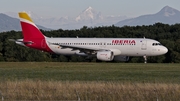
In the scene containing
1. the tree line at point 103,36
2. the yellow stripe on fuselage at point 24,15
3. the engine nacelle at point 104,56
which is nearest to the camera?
the engine nacelle at point 104,56

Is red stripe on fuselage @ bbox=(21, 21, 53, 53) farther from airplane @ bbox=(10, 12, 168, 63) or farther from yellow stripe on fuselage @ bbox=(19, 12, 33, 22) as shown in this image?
yellow stripe on fuselage @ bbox=(19, 12, 33, 22)

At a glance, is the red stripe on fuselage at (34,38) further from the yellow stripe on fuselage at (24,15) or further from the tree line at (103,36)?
the tree line at (103,36)

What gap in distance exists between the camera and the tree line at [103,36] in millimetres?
68875

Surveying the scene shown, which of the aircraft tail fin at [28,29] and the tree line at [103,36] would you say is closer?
the aircraft tail fin at [28,29]

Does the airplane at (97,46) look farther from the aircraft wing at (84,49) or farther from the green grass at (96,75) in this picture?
the green grass at (96,75)

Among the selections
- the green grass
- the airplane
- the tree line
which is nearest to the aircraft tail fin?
the airplane

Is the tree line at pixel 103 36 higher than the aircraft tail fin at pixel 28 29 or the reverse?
the reverse

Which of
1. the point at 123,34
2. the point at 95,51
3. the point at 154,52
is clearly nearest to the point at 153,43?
the point at 154,52

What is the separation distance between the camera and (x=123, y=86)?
2253 cm

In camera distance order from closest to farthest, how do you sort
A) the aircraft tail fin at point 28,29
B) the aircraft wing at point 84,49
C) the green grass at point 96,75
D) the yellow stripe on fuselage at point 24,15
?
the green grass at point 96,75
the aircraft wing at point 84,49
the aircraft tail fin at point 28,29
the yellow stripe on fuselage at point 24,15

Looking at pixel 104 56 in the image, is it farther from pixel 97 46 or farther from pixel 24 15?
pixel 24 15

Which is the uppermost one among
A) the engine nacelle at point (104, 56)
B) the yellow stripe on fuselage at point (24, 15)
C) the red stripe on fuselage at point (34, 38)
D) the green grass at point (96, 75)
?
the yellow stripe on fuselage at point (24, 15)

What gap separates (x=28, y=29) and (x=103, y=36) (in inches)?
1057

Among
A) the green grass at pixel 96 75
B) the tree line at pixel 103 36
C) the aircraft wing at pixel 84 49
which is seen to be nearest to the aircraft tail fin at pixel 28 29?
the aircraft wing at pixel 84 49
